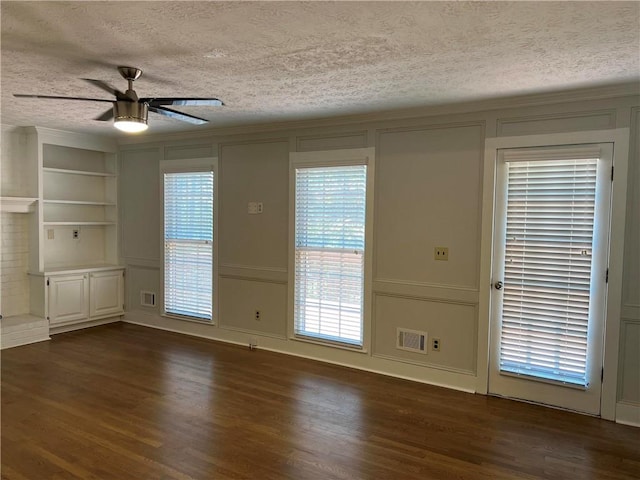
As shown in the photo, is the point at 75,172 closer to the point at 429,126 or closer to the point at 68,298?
the point at 68,298

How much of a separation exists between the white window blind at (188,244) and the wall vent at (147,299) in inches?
10.7

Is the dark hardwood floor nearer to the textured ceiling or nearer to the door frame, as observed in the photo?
the door frame

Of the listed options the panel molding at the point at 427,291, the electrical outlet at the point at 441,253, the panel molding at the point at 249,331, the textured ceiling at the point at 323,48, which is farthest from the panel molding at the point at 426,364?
the textured ceiling at the point at 323,48

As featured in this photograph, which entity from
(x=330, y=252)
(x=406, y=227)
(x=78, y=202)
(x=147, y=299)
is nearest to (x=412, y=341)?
(x=406, y=227)

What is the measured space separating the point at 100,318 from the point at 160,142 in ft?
8.40

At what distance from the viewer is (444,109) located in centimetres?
416

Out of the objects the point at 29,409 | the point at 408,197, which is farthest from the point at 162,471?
the point at 408,197

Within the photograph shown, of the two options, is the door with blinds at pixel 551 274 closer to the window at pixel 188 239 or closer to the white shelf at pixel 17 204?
the window at pixel 188 239

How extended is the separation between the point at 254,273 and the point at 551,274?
10.4 ft

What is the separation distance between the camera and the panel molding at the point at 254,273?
5195 mm

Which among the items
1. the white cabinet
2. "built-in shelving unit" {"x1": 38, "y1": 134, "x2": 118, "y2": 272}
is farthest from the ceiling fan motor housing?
the white cabinet

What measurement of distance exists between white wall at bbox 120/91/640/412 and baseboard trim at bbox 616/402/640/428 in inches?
1.2

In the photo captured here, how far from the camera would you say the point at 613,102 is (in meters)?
3.53

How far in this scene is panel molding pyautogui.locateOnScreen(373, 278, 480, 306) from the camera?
4141 mm
